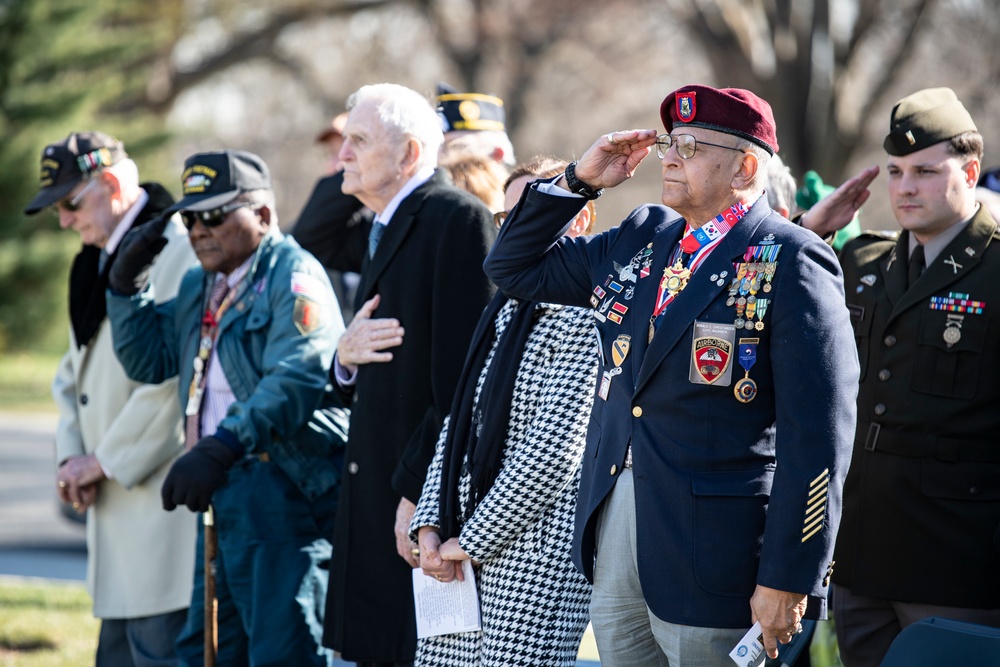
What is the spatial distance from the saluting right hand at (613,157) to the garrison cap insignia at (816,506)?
0.92 meters

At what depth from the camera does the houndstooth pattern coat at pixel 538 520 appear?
3.21 metres

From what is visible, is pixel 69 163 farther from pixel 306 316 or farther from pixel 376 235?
pixel 376 235

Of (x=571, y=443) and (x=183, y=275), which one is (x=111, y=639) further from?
(x=571, y=443)

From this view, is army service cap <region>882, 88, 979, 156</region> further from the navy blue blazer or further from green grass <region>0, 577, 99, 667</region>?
green grass <region>0, 577, 99, 667</region>

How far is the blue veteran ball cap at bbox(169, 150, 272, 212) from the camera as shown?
4238 millimetres

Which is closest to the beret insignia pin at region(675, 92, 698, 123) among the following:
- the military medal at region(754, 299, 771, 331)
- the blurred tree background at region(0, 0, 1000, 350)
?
the military medal at region(754, 299, 771, 331)

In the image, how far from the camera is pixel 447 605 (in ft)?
11.0

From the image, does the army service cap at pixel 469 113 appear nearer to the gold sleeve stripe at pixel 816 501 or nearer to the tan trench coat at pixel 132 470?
the tan trench coat at pixel 132 470

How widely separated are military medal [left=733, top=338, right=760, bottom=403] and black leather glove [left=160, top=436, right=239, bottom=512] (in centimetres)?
185

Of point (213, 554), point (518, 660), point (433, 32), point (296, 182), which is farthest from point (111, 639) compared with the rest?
point (296, 182)

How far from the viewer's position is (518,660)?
3.20 metres

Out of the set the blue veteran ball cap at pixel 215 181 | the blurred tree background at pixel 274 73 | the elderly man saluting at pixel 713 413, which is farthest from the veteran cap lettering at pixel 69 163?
the blurred tree background at pixel 274 73

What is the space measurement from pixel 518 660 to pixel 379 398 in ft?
3.31

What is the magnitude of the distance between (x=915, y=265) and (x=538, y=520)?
4.84 feet
